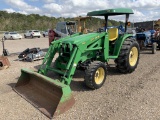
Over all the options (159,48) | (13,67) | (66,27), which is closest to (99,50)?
(13,67)

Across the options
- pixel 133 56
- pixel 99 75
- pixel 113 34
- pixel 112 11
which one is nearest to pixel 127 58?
pixel 133 56

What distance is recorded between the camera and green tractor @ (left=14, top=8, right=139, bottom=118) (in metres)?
4.28

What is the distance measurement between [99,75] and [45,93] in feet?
5.06

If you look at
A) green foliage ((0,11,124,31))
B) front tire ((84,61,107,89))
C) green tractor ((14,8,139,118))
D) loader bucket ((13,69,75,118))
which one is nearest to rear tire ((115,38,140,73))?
green tractor ((14,8,139,118))

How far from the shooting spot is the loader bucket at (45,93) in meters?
4.01

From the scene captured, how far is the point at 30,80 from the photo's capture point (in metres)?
5.55

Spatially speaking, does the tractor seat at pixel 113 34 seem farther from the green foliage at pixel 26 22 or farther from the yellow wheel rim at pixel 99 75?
the green foliage at pixel 26 22

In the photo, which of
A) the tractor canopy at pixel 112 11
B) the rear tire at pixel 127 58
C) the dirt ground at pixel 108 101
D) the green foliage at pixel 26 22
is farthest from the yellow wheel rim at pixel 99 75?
the green foliage at pixel 26 22

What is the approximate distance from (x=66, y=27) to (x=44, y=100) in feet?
34.9

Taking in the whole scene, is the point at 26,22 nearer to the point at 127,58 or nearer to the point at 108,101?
the point at 127,58

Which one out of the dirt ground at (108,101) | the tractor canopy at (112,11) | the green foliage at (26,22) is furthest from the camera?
the green foliage at (26,22)

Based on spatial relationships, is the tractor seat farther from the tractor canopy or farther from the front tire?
the front tire

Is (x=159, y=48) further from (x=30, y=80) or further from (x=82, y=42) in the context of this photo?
(x=30, y=80)

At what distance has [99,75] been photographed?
5395 millimetres
